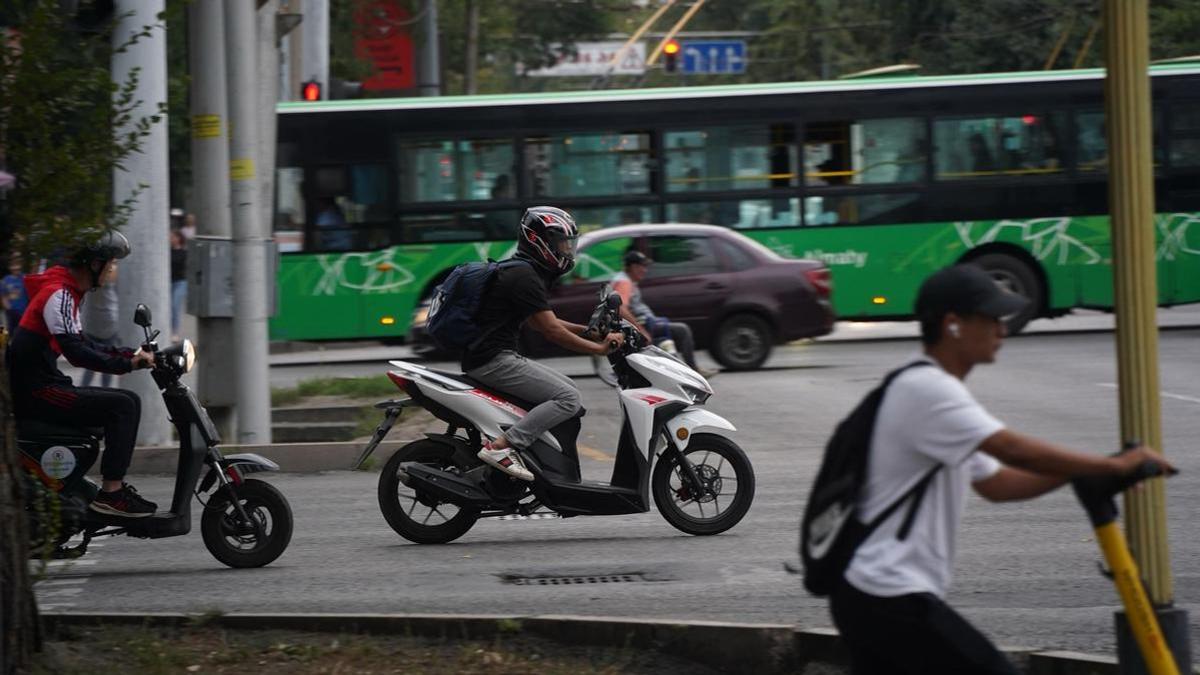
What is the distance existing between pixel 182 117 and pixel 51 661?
76.1 ft

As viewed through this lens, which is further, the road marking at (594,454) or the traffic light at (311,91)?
the traffic light at (311,91)

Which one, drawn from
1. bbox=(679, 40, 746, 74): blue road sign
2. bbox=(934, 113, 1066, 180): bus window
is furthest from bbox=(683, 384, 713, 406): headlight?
bbox=(679, 40, 746, 74): blue road sign

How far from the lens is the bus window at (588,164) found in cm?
2167

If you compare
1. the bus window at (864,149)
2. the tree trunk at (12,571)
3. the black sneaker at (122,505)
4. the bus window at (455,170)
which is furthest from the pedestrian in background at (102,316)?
the bus window at (864,149)

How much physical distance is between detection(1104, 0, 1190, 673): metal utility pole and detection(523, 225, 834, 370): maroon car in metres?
13.9

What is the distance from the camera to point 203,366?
42.6 ft

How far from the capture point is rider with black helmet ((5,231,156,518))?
8078mm

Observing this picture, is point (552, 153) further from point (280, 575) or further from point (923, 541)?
point (923, 541)

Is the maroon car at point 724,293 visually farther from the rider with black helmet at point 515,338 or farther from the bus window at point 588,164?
the rider with black helmet at point 515,338

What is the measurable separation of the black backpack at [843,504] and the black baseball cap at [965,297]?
5.3 inches

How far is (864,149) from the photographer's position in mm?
21906

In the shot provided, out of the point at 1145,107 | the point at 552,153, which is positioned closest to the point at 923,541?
the point at 1145,107

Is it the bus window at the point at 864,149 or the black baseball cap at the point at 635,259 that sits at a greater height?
the bus window at the point at 864,149

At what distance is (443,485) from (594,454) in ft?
13.6
